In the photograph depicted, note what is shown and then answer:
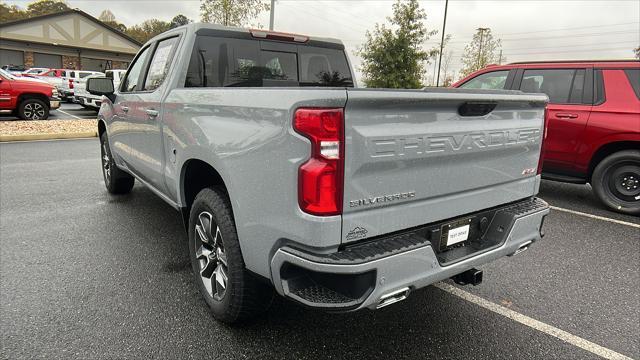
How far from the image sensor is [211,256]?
271 centimetres

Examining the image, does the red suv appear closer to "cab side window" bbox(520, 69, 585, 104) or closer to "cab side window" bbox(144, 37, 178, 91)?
"cab side window" bbox(520, 69, 585, 104)

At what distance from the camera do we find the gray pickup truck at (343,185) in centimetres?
183

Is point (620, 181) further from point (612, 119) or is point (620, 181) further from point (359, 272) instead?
point (359, 272)

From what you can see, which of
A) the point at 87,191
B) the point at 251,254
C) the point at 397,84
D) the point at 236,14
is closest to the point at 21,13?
the point at 236,14

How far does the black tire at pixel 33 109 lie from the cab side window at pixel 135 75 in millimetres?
10991

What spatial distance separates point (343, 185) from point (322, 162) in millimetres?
138

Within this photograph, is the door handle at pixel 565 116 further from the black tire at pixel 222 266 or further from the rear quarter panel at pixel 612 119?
the black tire at pixel 222 266

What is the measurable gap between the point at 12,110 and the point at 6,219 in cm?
1073

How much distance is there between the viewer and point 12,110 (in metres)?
13.0

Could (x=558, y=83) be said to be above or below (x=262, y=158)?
above

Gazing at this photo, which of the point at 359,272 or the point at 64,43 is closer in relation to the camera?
the point at 359,272

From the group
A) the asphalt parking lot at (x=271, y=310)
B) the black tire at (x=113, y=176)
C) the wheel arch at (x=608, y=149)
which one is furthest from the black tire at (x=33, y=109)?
the wheel arch at (x=608, y=149)

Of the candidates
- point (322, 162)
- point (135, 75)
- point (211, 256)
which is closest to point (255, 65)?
point (135, 75)

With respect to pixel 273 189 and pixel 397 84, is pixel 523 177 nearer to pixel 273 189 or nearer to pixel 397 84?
pixel 273 189
